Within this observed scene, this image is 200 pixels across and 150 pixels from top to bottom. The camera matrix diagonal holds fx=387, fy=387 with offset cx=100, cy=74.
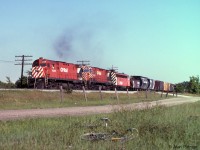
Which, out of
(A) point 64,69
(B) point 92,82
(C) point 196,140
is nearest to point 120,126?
A: (C) point 196,140

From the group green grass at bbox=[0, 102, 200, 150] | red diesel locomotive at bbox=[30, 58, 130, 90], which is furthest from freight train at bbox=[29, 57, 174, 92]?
green grass at bbox=[0, 102, 200, 150]

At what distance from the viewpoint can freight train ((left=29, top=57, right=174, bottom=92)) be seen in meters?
42.6

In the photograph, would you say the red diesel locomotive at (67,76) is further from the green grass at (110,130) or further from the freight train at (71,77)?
the green grass at (110,130)

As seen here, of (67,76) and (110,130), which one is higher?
(67,76)

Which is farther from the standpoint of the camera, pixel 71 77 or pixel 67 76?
pixel 71 77

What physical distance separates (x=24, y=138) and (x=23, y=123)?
13.8 feet

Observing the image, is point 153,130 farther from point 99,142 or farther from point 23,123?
point 23,123

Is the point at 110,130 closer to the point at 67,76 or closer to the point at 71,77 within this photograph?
the point at 67,76

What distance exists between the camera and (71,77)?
47594mm

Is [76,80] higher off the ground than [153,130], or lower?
higher

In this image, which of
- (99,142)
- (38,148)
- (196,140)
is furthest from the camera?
(196,140)

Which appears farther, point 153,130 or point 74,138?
point 153,130

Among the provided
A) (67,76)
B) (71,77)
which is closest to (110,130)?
(67,76)

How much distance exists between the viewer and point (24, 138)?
961 centimetres
